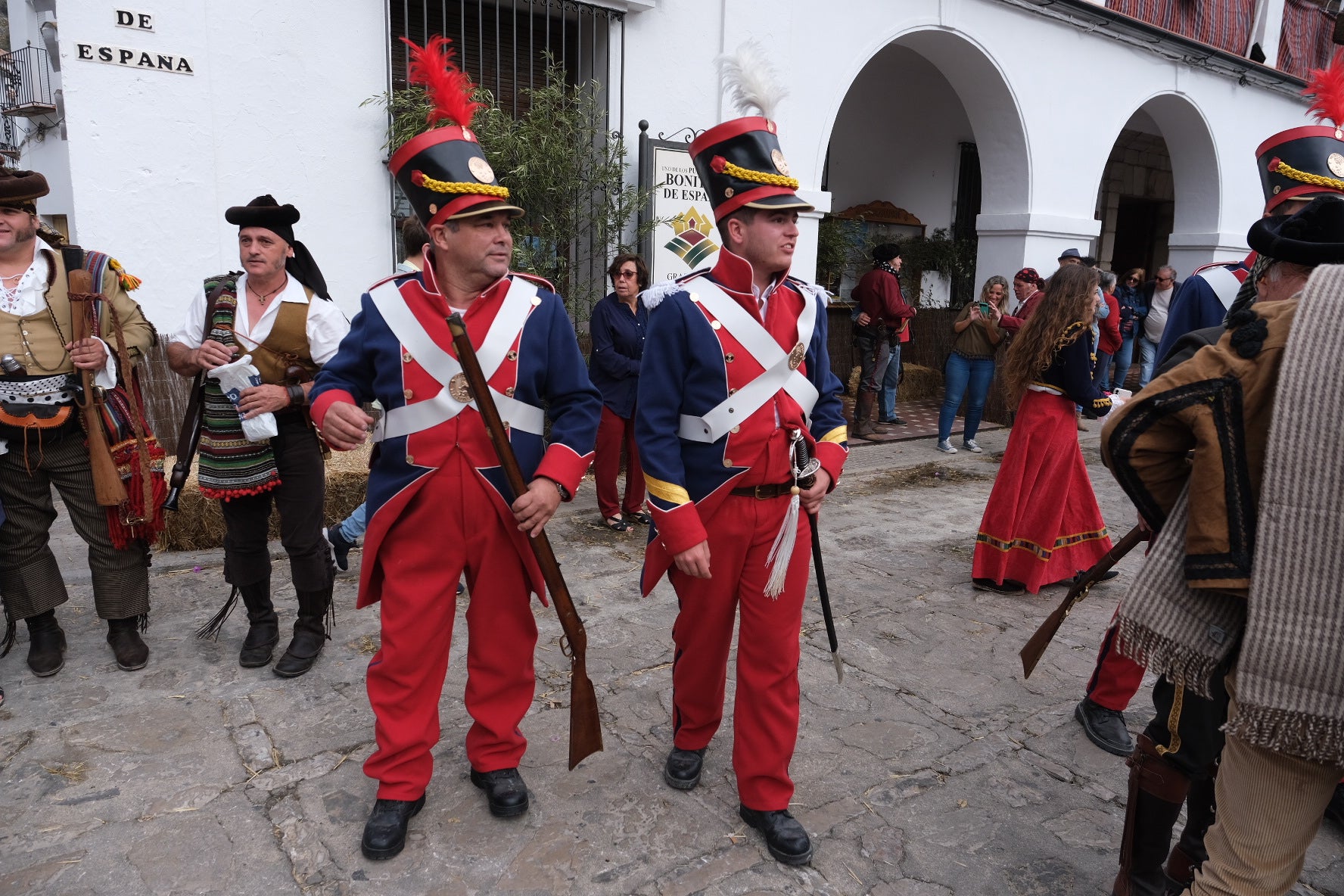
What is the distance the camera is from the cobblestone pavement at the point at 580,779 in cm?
252

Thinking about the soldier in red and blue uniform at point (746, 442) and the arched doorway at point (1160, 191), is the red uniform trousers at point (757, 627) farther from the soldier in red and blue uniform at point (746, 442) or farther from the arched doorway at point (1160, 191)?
the arched doorway at point (1160, 191)

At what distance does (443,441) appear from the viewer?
8.34 ft

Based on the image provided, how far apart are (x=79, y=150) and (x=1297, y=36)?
51.6 ft

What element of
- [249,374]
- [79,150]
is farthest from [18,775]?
[79,150]

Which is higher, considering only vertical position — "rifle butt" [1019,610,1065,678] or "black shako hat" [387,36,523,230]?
"black shako hat" [387,36,523,230]

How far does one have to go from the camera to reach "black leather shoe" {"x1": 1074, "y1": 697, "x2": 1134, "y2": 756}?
323 centimetres

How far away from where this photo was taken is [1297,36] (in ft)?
44.3

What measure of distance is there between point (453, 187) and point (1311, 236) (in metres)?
2.07

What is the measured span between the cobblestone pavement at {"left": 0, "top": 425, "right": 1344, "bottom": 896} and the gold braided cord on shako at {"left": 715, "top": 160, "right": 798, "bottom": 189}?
189cm

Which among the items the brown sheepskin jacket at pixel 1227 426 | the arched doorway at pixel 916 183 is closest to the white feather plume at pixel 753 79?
the brown sheepskin jacket at pixel 1227 426

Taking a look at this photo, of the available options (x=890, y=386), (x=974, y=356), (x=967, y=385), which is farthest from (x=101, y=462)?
(x=890, y=386)

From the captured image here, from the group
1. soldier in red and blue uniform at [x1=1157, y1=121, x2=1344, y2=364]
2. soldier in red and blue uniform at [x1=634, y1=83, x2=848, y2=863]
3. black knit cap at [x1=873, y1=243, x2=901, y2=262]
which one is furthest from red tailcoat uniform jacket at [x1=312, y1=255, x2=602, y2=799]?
black knit cap at [x1=873, y1=243, x2=901, y2=262]

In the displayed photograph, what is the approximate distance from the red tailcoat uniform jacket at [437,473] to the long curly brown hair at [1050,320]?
2.78 metres

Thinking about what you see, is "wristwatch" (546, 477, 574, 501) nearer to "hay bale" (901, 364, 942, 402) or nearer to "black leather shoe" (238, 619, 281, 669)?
"black leather shoe" (238, 619, 281, 669)
